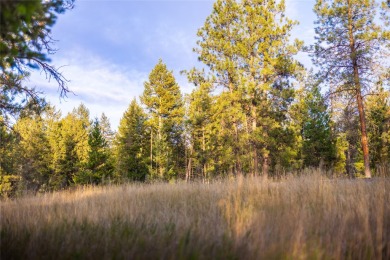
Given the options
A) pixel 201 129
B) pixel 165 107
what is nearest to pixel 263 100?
pixel 201 129

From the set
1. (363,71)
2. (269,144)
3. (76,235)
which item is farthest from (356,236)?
(363,71)

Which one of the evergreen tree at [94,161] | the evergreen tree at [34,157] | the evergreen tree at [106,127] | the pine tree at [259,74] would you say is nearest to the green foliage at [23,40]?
the pine tree at [259,74]

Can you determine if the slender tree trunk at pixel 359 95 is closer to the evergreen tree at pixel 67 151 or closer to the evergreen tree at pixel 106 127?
the evergreen tree at pixel 67 151

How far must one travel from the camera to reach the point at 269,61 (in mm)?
16578

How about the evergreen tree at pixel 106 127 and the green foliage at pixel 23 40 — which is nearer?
the green foliage at pixel 23 40

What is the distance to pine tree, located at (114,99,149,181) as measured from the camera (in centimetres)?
3034

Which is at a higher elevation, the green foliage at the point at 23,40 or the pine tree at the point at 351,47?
the pine tree at the point at 351,47

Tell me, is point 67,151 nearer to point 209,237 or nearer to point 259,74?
point 259,74

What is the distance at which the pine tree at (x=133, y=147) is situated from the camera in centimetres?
3034

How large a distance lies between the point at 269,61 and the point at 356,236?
47.4 feet

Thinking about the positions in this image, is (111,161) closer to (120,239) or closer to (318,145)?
(318,145)

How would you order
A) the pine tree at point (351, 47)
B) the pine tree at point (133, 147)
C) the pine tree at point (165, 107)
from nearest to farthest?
the pine tree at point (351, 47), the pine tree at point (165, 107), the pine tree at point (133, 147)

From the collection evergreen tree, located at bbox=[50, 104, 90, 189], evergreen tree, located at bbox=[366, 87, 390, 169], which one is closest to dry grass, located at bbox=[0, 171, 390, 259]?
evergreen tree, located at bbox=[366, 87, 390, 169]

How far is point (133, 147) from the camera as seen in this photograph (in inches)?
1200
